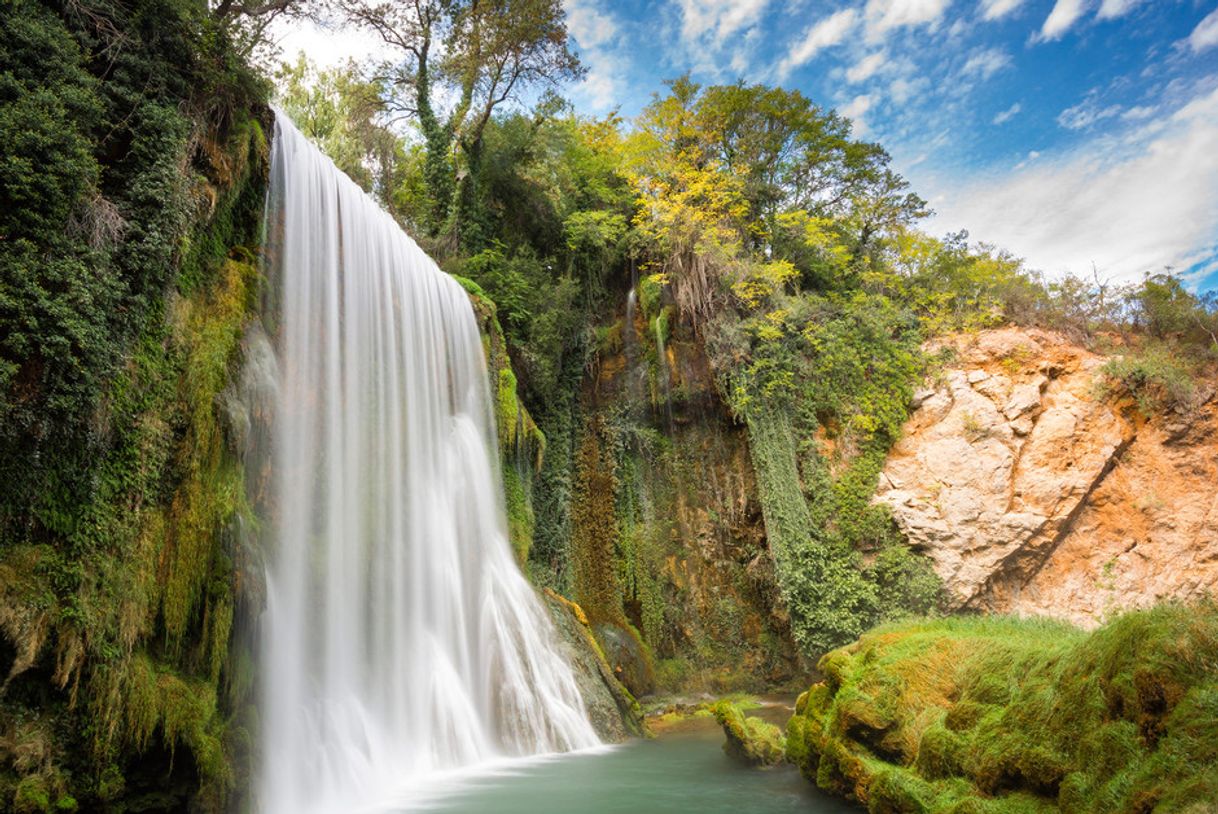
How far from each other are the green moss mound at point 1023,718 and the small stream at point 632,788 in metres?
0.56

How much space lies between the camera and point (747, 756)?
9.78 meters

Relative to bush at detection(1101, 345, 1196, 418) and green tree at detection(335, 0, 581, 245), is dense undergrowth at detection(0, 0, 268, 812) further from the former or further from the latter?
bush at detection(1101, 345, 1196, 418)

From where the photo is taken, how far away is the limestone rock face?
51.2ft

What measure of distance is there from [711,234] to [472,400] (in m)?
8.90

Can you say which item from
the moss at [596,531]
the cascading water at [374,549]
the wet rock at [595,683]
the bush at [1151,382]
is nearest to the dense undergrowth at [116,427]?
the cascading water at [374,549]

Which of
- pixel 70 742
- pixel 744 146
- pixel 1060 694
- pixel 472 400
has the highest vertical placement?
pixel 744 146

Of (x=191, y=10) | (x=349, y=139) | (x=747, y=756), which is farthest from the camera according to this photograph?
(x=349, y=139)

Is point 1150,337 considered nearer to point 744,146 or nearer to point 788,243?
point 788,243

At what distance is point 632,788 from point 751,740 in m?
2.25

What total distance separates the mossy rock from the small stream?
0.24 metres

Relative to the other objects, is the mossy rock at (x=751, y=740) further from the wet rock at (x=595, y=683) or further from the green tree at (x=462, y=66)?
the green tree at (x=462, y=66)

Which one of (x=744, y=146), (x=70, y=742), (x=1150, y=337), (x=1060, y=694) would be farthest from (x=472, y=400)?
(x=1150, y=337)

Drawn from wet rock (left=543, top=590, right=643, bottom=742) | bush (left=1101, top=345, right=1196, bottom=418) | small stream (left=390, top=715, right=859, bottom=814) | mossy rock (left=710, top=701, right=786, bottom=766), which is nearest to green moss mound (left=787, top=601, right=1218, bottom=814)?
small stream (left=390, top=715, right=859, bottom=814)

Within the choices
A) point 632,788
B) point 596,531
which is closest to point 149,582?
point 632,788
